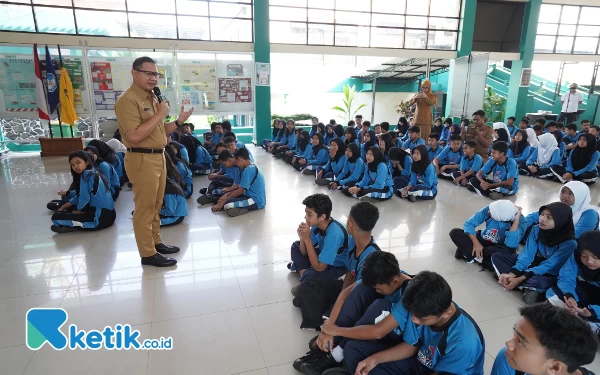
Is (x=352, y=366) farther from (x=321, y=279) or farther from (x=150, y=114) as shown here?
(x=150, y=114)

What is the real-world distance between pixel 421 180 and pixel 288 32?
6077 mm

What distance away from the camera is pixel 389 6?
997cm

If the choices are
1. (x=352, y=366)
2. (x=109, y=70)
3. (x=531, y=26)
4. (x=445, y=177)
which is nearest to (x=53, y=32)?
(x=109, y=70)

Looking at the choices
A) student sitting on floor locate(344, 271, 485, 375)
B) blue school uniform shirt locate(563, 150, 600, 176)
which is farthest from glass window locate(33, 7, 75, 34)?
blue school uniform shirt locate(563, 150, 600, 176)

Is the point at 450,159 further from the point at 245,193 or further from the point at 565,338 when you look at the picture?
the point at 565,338

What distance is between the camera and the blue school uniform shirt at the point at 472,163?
552 cm

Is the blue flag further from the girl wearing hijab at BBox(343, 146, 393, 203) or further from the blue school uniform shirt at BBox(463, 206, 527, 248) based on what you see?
the blue school uniform shirt at BBox(463, 206, 527, 248)

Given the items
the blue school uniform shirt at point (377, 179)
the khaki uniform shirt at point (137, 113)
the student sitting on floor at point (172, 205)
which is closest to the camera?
the khaki uniform shirt at point (137, 113)

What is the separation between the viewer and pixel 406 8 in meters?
10.1

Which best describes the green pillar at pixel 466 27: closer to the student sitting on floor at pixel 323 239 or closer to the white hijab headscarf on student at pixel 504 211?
the white hijab headscarf on student at pixel 504 211

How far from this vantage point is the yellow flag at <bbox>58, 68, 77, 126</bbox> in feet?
25.0

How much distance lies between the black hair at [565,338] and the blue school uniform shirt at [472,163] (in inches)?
186

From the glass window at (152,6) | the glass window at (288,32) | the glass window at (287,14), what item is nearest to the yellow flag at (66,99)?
the glass window at (152,6)

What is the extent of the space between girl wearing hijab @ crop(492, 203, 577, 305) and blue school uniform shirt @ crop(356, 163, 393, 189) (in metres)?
2.29
